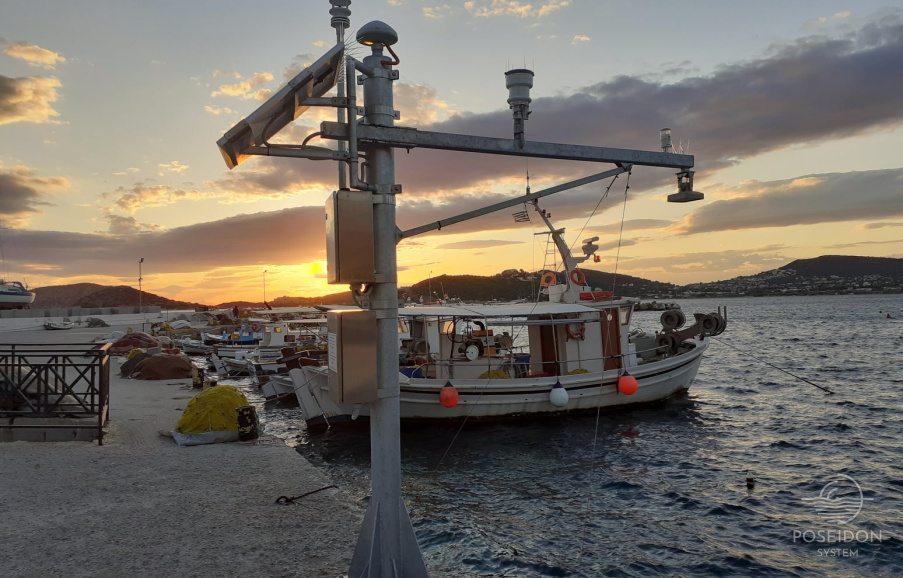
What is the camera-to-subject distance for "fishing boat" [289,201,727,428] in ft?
56.3

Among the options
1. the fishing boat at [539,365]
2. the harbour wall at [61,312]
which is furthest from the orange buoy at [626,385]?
the harbour wall at [61,312]

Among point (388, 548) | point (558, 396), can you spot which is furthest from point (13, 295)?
point (388, 548)

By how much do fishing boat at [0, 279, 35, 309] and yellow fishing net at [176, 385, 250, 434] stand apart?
84.8 metres

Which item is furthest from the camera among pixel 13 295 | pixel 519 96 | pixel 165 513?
pixel 13 295

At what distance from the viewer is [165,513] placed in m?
7.59

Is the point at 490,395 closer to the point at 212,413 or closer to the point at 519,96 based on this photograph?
the point at 212,413

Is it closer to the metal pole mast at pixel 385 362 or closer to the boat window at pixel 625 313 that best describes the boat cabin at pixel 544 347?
the boat window at pixel 625 313

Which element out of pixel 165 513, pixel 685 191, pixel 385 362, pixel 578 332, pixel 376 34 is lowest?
pixel 165 513

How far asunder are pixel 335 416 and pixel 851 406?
830 inches

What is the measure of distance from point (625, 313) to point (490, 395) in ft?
20.3

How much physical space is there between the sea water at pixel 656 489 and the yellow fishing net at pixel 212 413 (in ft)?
9.26

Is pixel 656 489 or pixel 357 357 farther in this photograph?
pixel 656 489

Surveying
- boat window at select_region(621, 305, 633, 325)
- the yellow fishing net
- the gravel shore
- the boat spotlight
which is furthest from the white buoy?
the boat spotlight

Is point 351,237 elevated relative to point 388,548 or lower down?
elevated
